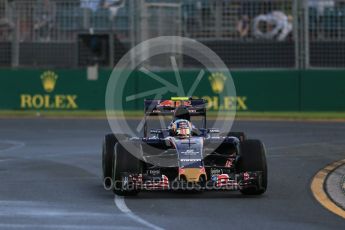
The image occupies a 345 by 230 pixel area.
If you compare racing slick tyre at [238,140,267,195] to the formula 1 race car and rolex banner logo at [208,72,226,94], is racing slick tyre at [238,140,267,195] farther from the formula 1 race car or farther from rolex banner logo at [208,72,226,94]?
rolex banner logo at [208,72,226,94]

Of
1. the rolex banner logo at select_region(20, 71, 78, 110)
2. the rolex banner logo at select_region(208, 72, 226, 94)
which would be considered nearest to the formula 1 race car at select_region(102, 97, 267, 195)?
the rolex banner logo at select_region(208, 72, 226, 94)

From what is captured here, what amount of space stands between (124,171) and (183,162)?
729 millimetres

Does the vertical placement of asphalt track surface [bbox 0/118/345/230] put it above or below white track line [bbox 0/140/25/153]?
above

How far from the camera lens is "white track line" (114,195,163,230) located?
9.07m

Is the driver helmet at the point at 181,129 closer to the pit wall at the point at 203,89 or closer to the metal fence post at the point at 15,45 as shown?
the pit wall at the point at 203,89

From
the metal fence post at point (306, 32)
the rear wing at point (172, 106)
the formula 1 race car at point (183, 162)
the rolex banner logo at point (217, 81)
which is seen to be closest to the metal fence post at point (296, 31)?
the metal fence post at point (306, 32)

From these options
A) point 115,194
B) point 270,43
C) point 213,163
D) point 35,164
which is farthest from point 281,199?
point 270,43

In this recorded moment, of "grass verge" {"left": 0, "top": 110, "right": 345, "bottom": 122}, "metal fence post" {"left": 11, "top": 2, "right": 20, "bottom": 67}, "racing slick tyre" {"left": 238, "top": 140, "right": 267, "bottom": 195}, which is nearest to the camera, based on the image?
"racing slick tyre" {"left": 238, "top": 140, "right": 267, "bottom": 195}

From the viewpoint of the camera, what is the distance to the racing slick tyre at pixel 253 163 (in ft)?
36.7

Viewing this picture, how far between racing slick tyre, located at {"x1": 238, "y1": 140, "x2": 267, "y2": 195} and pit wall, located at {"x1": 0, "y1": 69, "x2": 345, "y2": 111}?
1583 centimetres

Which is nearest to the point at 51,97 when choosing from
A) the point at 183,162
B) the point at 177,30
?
the point at 177,30

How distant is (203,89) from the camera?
2831cm

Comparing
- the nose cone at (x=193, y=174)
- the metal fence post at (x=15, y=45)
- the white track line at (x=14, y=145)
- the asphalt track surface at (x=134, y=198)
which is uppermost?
the metal fence post at (x=15, y=45)

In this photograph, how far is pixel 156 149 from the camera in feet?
38.9
